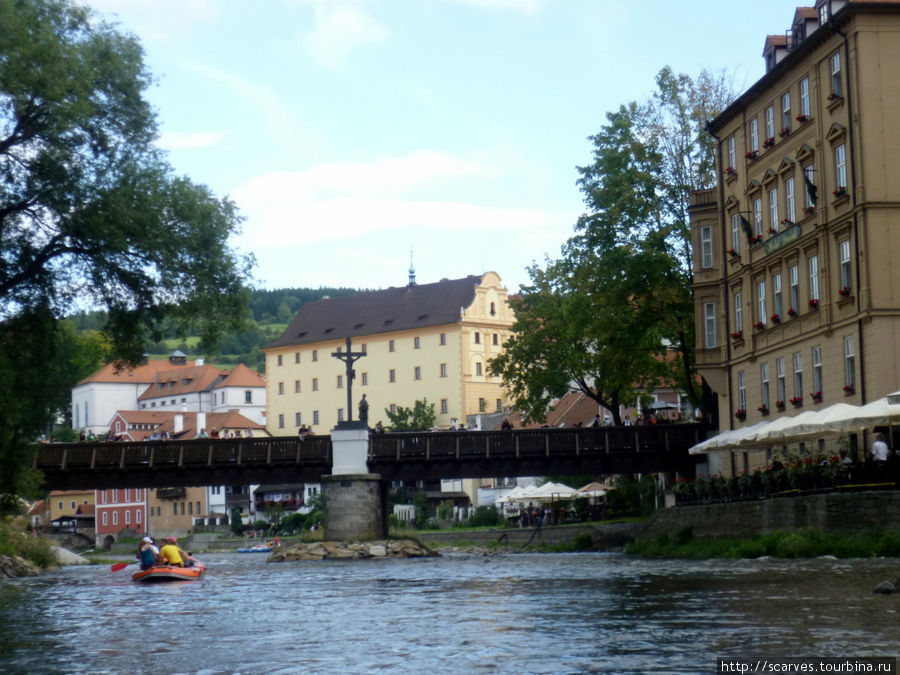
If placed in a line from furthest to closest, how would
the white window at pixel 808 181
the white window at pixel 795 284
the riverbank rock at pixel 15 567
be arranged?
the riverbank rock at pixel 15 567, the white window at pixel 795 284, the white window at pixel 808 181

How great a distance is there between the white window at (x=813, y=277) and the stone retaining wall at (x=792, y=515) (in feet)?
24.7

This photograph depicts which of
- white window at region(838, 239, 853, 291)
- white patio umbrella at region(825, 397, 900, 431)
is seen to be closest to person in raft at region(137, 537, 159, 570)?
white patio umbrella at region(825, 397, 900, 431)

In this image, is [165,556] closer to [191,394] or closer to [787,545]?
[787,545]

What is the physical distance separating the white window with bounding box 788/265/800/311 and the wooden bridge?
1345 cm

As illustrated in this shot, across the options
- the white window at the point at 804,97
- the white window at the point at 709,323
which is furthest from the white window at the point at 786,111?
the white window at the point at 709,323

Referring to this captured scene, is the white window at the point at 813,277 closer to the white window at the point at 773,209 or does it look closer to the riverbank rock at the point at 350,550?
the white window at the point at 773,209

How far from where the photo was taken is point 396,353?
149125mm

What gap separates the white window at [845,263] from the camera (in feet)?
137

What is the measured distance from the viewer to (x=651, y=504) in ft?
222

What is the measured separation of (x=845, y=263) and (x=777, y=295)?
6142 millimetres

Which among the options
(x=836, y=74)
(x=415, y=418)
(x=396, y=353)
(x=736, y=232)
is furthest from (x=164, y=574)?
(x=396, y=353)

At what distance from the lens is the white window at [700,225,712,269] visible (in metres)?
54.4

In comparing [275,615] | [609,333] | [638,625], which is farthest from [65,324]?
[609,333]

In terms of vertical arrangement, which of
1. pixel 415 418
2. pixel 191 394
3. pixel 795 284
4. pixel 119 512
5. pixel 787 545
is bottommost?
pixel 119 512
